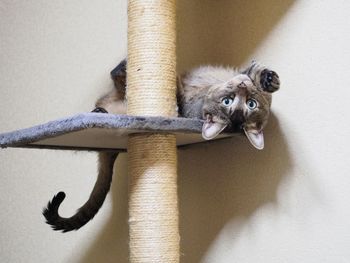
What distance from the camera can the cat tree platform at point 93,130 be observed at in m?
1.09

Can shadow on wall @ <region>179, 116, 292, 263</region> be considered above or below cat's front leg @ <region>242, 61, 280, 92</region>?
below

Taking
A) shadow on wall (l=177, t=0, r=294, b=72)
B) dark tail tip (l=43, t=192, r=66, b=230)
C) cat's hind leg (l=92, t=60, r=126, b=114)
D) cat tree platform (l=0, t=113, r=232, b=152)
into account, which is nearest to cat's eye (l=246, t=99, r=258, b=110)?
cat tree platform (l=0, t=113, r=232, b=152)

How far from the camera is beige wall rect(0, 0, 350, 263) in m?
1.33

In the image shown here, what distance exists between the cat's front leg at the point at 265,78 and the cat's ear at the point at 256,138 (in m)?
0.11

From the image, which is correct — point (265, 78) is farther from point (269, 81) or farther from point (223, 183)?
point (223, 183)

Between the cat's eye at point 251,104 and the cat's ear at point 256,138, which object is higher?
the cat's eye at point 251,104

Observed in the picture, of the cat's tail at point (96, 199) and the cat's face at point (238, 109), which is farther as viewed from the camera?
the cat's tail at point (96, 199)

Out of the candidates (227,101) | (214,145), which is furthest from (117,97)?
(227,101)

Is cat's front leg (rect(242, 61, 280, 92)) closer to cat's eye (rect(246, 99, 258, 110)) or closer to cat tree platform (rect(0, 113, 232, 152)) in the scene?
cat's eye (rect(246, 99, 258, 110))

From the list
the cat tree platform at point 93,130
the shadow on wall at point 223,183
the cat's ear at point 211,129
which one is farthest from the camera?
the shadow on wall at point 223,183

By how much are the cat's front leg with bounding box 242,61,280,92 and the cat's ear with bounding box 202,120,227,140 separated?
0.14m

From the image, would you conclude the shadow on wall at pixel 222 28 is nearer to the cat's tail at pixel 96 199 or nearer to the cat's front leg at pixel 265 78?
the cat's front leg at pixel 265 78

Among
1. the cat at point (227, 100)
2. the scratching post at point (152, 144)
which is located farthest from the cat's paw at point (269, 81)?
the scratching post at point (152, 144)

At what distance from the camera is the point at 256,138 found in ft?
4.29
